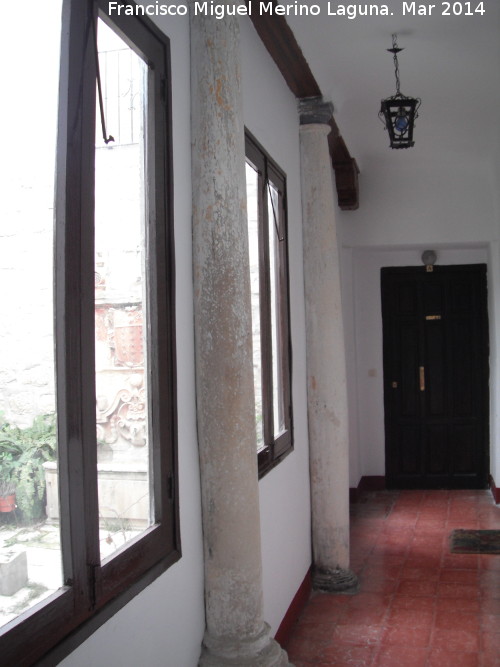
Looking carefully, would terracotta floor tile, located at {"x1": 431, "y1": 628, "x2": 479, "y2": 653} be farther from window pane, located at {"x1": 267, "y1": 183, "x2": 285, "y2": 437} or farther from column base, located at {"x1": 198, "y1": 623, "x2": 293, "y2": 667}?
column base, located at {"x1": 198, "y1": 623, "x2": 293, "y2": 667}

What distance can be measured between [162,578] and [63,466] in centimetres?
80

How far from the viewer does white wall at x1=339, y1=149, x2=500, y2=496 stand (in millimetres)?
8562

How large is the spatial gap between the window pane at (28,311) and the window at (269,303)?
7.28 ft

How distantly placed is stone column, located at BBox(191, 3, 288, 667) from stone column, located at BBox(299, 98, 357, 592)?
2543 mm

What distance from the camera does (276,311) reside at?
203 inches

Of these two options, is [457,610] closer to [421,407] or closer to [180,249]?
[180,249]

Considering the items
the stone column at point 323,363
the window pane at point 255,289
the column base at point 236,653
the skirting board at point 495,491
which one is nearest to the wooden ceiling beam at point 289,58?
the stone column at point 323,363

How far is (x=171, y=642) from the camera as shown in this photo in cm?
280

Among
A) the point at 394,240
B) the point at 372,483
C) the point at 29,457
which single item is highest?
the point at 394,240

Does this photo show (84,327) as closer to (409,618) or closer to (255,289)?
(255,289)

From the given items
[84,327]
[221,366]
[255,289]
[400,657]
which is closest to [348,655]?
[400,657]

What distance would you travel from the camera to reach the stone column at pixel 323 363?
5707 mm

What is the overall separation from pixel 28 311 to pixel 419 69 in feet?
15.1

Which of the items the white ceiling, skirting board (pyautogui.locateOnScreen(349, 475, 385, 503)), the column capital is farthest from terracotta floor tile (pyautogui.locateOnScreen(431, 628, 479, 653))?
skirting board (pyautogui.locateOnScreen(349, 475, 385, 503))
